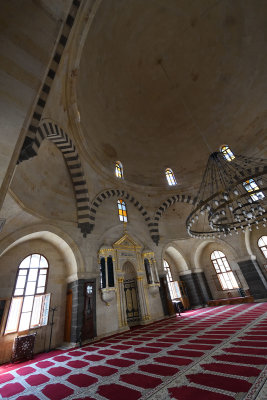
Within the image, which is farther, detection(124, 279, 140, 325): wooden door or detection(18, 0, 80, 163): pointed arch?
detection(124, 279, 140, 325): wooden door

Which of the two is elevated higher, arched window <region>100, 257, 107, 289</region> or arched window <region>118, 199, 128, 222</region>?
arched window <region>118, 199, 128, 222</region>

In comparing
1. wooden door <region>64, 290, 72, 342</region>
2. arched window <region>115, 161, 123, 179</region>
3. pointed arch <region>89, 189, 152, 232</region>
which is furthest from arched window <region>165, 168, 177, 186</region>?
wooden door <region>64, 290, 72, 342</region>

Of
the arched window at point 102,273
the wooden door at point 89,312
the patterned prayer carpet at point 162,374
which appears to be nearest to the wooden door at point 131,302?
the arched window at point 102,273

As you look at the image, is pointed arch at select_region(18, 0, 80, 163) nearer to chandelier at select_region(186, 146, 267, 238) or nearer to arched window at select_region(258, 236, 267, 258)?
chandelier at select_region(186, 146, 267, 238)

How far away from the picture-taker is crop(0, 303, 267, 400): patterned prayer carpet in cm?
237

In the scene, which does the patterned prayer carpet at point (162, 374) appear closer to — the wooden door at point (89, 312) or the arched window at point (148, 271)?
the wooden door at point (89, 312)

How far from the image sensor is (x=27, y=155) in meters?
4.84

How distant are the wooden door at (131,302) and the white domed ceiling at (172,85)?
6846 mm

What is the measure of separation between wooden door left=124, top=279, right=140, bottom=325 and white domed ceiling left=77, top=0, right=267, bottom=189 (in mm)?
6846

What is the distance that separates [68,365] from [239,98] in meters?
16.5

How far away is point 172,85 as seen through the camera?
13172 millimetres

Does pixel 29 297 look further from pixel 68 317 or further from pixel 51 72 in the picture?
pixel 51 72

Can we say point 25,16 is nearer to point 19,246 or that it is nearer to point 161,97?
point 19,246

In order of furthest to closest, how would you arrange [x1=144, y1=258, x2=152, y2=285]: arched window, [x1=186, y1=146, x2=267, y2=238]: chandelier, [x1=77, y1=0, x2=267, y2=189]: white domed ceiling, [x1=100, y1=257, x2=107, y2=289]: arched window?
[x1=77, y1=0, x2=267, y2=189]: white domed ceiling < [x1=144, y1=258, x2=152, y2=285]: arched window < [x1=100, y1=257, x2=107, y2=289]: arched window < [x1=186, y1=146, x2=267, y2=238]: chandelier
